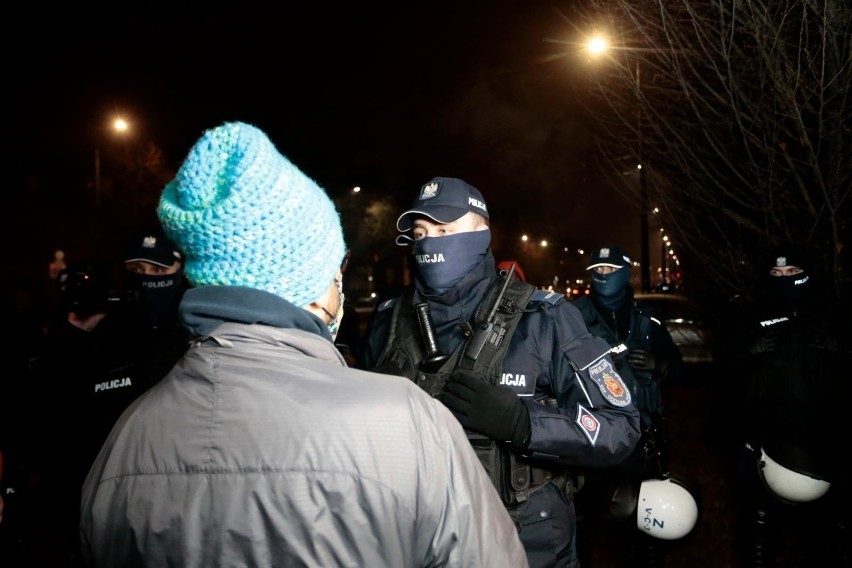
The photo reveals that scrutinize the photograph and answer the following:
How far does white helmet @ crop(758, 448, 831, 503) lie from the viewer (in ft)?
12.1

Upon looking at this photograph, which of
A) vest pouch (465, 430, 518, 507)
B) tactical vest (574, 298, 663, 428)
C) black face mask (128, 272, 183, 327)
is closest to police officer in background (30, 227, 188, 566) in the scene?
black face mask (128, 272, 183, 327)

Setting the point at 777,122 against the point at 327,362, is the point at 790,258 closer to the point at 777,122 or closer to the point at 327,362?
the point at 777,122

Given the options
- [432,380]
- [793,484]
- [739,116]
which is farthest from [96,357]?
[739,116]

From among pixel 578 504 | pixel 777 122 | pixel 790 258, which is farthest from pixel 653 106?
pixel 578 504

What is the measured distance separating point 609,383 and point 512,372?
0.42m

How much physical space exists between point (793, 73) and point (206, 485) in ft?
16.6

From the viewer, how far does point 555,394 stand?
2447 millimetres

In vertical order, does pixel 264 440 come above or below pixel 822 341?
above

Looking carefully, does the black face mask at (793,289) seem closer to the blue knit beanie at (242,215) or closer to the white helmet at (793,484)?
the white helmet at (793,484)

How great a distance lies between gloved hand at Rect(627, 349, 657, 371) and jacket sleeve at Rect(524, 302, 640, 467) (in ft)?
7.19

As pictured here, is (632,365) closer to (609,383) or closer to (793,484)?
(793,484)

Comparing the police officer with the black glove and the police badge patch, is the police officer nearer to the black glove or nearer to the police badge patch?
the police badge patch

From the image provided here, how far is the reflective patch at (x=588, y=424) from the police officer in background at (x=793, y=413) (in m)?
2.33

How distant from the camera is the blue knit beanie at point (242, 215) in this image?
3.95 ft
